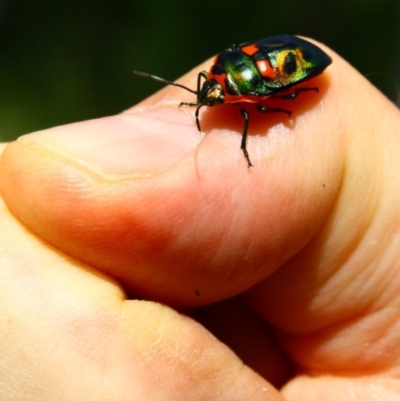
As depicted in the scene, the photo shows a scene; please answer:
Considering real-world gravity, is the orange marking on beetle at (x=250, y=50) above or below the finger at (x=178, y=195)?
above

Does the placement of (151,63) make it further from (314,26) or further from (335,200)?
(335,200)

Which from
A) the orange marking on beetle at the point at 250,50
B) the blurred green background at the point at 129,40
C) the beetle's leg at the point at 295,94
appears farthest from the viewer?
the blurred green background at the point at 129,40

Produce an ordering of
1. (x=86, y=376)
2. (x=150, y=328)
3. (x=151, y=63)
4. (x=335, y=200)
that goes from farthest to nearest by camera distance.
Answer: (x=151, y=63) → (x=335, y=200) → (x=150, y=328) → (x=86, y=376)

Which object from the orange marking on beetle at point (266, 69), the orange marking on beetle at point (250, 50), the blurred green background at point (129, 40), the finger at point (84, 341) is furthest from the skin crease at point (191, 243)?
the blurred green background at point (129, 40)

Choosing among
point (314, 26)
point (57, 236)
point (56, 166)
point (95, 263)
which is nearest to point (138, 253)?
point (95, 263)

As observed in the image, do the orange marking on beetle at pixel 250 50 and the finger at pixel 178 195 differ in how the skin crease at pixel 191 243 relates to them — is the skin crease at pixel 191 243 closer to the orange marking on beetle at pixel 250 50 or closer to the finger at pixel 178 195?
the finger at pixel 178 195

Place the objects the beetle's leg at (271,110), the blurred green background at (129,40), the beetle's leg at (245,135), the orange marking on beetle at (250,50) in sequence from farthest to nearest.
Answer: the blurred green background at (129,40) → the orange marking on beetle at (250,50) → the beetle's leg at (271,110) → the beetle's leg at (245,135)

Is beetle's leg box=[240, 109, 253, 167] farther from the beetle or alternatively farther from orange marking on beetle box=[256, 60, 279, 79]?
orange marking on beetle box=[256, 60, 279, 79]

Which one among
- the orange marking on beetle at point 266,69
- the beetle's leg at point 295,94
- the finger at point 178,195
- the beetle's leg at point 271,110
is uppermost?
the orange marking on beetle at point 266,69
